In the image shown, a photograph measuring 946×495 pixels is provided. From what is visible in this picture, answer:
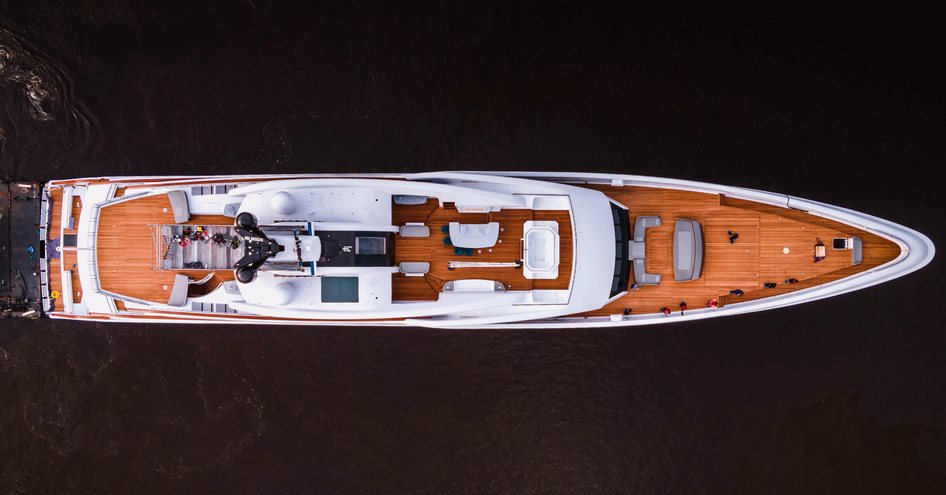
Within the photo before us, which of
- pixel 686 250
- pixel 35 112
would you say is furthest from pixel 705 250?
pixel 35 112

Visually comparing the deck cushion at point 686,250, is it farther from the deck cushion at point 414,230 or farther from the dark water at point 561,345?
the deck cushion at point 414,230

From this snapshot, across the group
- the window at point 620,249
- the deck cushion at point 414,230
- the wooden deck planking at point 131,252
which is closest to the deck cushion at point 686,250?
the window at point 620,249

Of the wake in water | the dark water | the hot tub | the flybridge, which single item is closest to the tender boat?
the hot tub

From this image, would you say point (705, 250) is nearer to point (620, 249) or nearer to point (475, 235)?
point (620, 249)

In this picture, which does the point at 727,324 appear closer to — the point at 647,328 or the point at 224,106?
the point at 647,328

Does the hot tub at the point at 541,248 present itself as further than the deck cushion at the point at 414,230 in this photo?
No

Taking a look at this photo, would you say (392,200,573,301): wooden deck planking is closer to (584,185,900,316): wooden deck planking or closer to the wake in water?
(584,185,900,316): wooden deck planking

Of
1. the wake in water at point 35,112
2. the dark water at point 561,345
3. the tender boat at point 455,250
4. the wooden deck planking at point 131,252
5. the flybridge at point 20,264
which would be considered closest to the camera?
the tender boat at point 455,250
